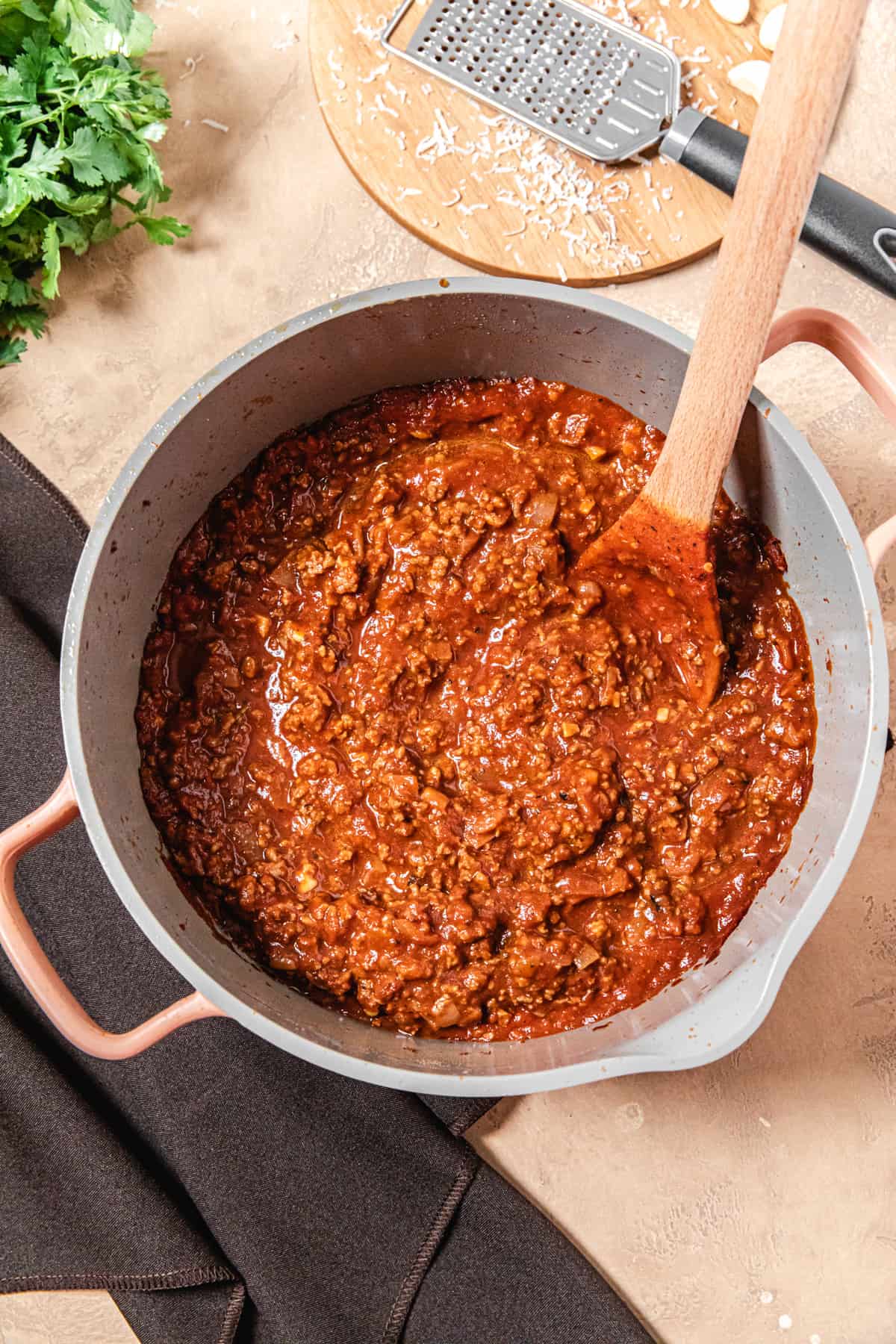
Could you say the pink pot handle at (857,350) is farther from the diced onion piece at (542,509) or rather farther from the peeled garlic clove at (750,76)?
the peeled garlic clove at (750,76)

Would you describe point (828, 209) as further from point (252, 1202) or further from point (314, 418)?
point (252, 1202)

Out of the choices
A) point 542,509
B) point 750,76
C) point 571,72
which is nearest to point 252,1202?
point 542,509

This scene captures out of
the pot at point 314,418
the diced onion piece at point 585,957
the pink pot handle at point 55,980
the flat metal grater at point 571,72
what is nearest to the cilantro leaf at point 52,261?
the pot at point 314,418

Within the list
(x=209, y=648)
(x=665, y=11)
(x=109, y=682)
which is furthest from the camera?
(x=665, y=11)

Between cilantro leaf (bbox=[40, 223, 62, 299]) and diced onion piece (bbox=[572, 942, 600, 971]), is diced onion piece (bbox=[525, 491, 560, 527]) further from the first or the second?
cilantro leaf (bbox=[40, 223, 62, 299])

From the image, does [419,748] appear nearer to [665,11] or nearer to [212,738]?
[212,738]

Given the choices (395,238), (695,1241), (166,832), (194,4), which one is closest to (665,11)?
(395,238)
